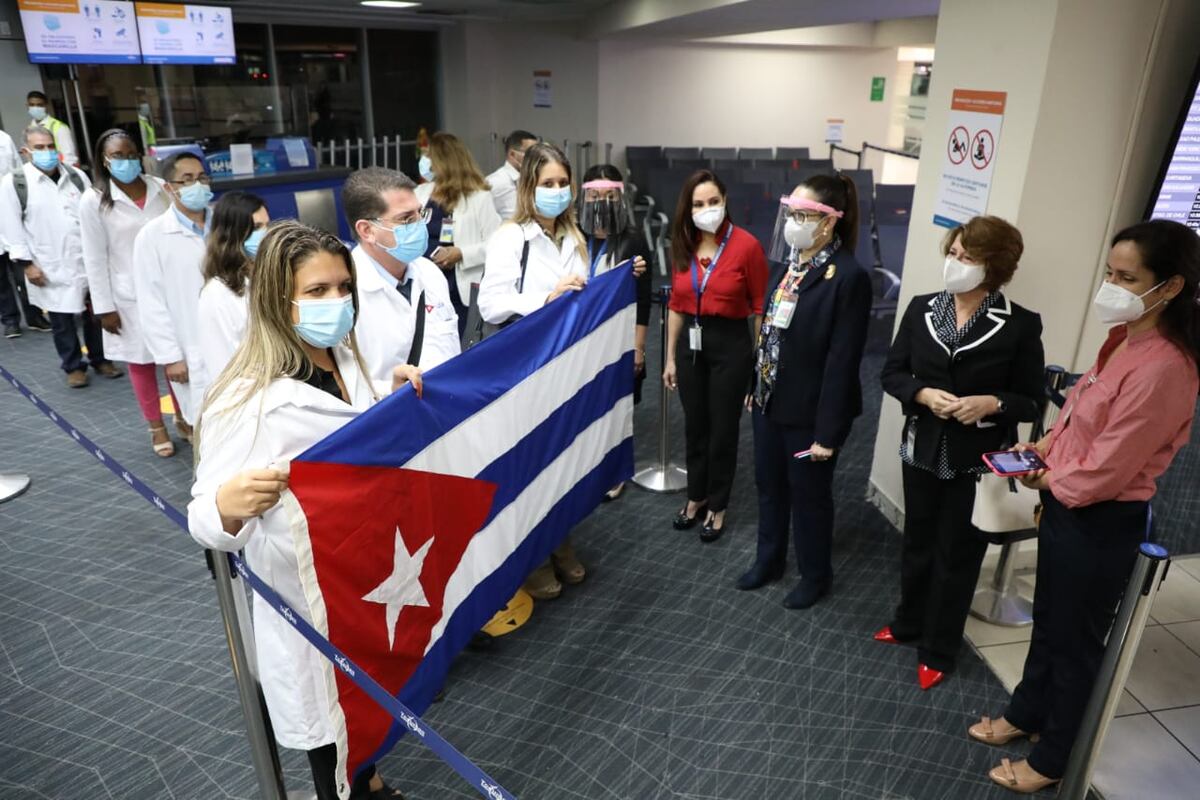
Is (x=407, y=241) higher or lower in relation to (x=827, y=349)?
higher

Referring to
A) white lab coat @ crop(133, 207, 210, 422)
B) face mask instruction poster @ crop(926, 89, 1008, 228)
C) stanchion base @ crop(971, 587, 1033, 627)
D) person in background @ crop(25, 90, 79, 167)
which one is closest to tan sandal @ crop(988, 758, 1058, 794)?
stanchion base @ crop(971, 587, 1033, 627)

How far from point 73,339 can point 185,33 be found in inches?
185

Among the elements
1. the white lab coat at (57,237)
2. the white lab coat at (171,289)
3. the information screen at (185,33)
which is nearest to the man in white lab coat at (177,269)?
the white lab coat at (171,289)

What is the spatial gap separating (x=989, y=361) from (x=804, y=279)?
727mm

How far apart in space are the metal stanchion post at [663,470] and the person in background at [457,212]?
129cm

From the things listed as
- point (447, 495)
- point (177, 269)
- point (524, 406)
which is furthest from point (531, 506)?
point (177, 269)

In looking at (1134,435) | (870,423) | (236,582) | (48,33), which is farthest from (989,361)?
(48,33)

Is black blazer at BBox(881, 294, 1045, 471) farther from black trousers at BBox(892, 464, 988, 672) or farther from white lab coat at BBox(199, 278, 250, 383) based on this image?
white lab coat at BBox(199, 278, 250, 383)

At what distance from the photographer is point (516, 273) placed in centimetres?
325

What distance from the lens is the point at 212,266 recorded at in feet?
10.5

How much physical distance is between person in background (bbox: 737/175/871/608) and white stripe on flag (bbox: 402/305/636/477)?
24.5 inches

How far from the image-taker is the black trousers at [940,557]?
2760mm

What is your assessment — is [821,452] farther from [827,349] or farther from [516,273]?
[516,273]

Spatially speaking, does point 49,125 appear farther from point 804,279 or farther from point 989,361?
point 989,361
